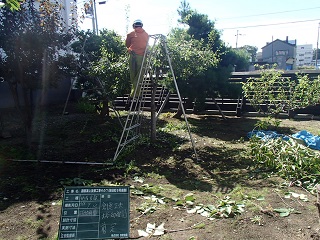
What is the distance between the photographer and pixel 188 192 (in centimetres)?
426

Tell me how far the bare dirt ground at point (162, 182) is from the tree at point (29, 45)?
1530mm

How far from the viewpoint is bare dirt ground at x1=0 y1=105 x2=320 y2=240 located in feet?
10.2

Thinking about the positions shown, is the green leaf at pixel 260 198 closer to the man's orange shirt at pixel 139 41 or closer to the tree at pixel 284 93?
the man's orange shirt at pixel 139 41

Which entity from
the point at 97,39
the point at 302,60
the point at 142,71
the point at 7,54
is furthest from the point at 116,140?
the point at 302,60

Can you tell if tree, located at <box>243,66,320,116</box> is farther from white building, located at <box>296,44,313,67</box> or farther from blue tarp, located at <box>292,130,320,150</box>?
white building, located at <box>296,44,313,67</box>

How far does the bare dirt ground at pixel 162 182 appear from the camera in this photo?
122 inches

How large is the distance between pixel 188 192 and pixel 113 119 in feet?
20.6

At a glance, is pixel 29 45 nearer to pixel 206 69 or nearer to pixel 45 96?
pixel 45 96

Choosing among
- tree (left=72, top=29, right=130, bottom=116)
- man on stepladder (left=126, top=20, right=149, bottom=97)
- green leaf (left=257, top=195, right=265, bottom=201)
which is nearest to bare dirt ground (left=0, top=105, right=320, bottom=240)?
green leaf (left=257, top=195, right=265, bottom=201)

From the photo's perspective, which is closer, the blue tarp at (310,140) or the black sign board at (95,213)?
the black sign board at (95,213)

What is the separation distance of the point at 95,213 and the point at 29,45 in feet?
15.2

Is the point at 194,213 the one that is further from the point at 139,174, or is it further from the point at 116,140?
the point at 116,140

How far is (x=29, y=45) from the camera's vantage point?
6.01 meters

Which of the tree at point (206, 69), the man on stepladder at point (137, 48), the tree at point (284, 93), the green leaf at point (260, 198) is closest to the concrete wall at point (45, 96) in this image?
the man on stepladder at point (137, 48)
